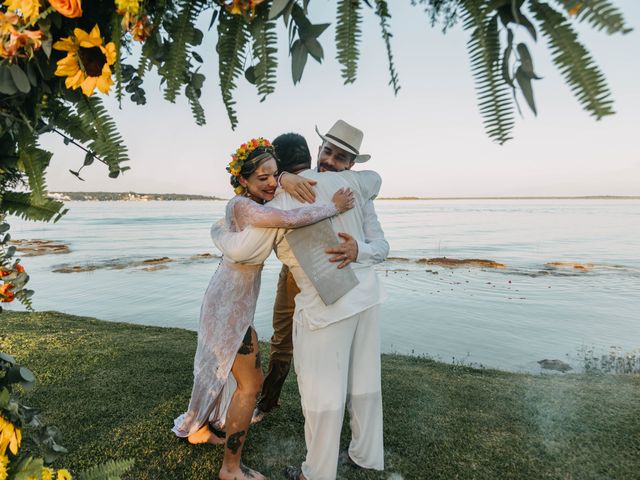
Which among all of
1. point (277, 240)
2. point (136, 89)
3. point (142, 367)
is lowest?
point (142, 367)

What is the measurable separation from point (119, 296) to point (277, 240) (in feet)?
48.6

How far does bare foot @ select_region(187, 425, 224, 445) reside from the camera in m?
3.59

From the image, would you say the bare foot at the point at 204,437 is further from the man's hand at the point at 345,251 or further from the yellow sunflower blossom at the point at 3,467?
the yellow sunflower blossom at the point at 3,467

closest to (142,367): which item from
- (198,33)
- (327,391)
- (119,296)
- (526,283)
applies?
(327,391)

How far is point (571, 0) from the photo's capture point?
562 mm

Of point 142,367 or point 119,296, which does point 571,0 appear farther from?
point 119,296

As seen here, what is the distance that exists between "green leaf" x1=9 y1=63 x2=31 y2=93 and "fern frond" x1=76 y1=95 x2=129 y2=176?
13cm

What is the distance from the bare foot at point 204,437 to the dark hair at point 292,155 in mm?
2297

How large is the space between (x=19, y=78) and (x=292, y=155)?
2505 millimetres

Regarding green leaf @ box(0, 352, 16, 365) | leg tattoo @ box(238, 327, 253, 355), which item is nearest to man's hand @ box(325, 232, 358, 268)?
leg tattoo @ box(238, 327, 253, 355)

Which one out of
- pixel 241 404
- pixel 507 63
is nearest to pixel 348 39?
pixel 507 63

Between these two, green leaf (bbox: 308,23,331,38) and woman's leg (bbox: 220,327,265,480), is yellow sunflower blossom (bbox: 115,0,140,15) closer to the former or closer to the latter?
green leaf (bbox: 308,23,331,38)

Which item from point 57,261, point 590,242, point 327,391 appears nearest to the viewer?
point 327,391

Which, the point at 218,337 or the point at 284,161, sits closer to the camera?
the point at 218,337
